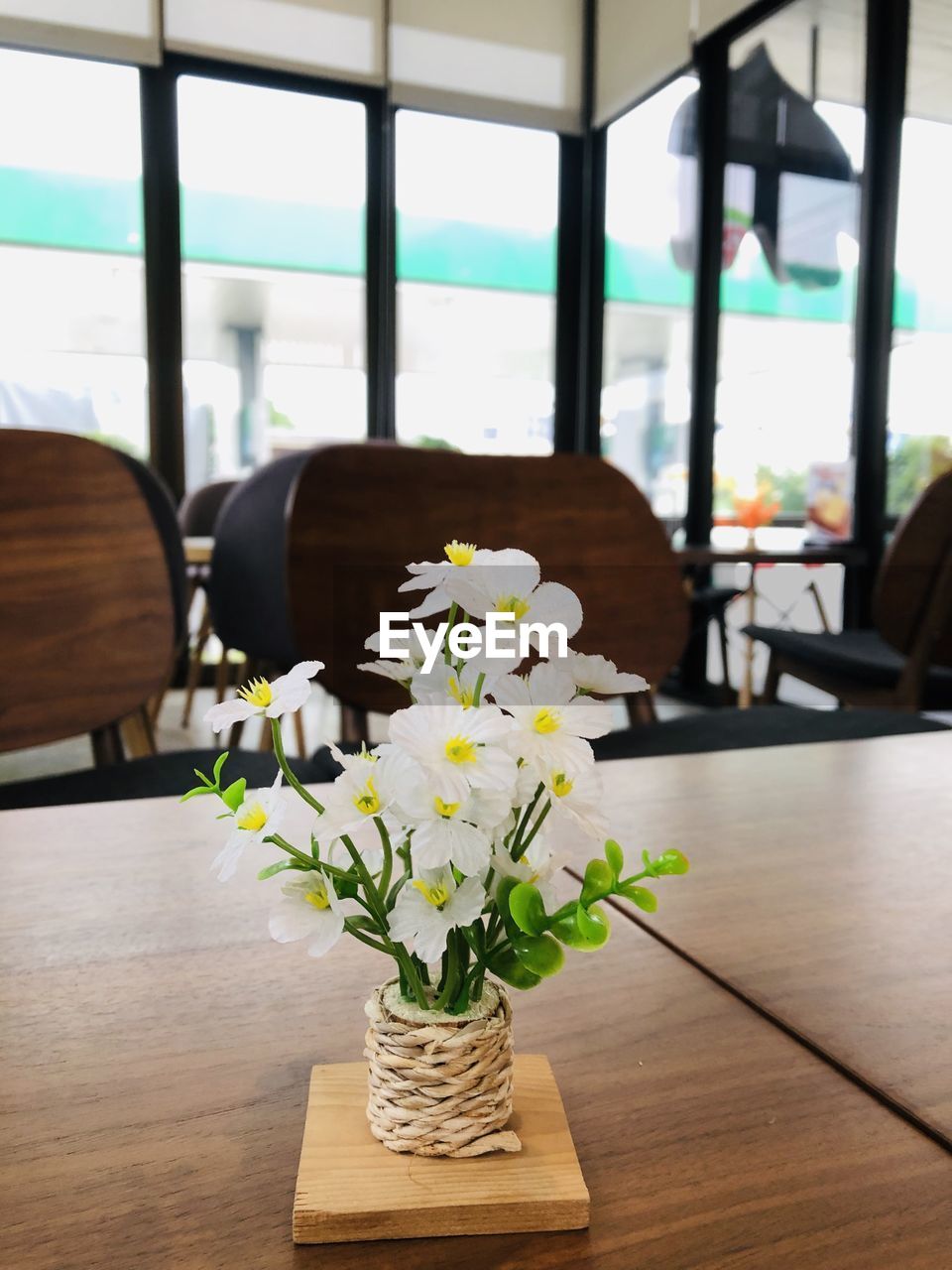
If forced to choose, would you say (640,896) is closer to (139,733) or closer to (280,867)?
(280,867)

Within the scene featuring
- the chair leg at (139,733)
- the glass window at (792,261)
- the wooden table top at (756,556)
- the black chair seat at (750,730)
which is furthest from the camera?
→ the glass window at (792,261)

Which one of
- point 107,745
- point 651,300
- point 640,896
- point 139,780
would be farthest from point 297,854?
point 651,300

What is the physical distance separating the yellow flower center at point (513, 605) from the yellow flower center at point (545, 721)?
3 centimetres

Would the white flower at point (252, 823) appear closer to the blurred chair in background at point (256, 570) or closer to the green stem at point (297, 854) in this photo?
the green stem at point (297, 854)

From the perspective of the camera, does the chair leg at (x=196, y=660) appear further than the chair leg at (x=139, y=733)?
Yes

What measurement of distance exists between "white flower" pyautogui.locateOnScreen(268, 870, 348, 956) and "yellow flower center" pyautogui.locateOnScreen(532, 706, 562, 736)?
86 mm

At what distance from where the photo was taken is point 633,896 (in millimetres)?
319

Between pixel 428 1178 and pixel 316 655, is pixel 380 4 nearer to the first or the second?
pixel 316 655

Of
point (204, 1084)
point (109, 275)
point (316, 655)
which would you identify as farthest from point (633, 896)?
point (109, 275)

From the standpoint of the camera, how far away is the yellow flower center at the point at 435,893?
32cm

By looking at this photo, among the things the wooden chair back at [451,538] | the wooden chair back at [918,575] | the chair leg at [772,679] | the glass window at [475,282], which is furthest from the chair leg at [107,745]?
the glass window at [475,282]

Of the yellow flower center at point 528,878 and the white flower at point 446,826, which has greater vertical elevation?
the white flower at point 446,826

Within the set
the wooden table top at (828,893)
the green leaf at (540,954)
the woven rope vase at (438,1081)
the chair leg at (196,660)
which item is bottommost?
the chair leg at (196,660)

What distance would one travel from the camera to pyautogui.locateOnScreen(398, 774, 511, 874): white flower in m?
0.30
